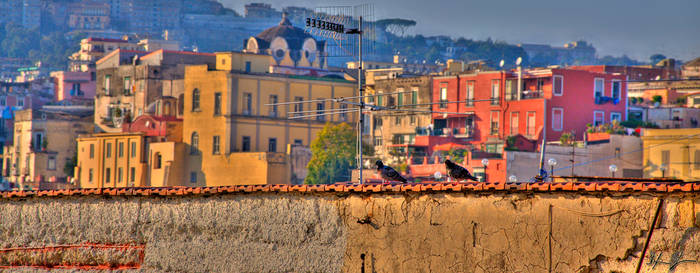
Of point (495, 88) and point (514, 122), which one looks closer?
point (514, 122)

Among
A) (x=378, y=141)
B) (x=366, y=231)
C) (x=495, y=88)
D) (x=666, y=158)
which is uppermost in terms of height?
(x=495, y=88)

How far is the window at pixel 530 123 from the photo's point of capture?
64.3 meters

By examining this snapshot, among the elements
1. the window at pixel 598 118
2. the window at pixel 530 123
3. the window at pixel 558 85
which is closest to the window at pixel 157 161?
the window at pixel 530 123

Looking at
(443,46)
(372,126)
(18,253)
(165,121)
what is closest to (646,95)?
(372,126)

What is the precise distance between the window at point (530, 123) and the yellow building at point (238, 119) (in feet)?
40.7

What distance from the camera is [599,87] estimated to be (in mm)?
66875

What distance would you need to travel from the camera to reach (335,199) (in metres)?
19.3

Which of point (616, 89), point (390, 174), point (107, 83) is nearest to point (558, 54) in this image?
point (107, 83)

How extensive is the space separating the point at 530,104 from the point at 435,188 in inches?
1850

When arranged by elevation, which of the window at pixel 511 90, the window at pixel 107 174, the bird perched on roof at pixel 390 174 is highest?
the window at pixel 511 90

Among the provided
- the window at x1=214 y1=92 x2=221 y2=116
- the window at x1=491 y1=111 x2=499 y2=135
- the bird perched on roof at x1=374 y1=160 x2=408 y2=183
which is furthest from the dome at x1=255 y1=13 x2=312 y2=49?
the bird perched on roof at x1=374 y1=160 x2=408 y2=183

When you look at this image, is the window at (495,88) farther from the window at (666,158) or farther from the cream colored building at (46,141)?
the cream colored building at (46,141)

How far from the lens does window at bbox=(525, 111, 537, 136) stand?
64312mm

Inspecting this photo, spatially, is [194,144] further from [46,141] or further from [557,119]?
[557,119]
